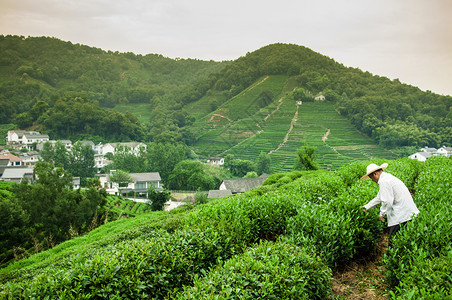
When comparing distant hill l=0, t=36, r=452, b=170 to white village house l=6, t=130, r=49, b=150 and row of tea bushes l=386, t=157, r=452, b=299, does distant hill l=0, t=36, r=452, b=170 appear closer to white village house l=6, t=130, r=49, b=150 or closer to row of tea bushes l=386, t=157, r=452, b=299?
white village house l=6, t=130, r=49, b=150

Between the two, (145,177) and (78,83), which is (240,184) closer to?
(145,177)

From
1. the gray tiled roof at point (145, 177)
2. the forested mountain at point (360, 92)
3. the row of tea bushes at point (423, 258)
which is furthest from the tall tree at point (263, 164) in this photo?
the row of tea bushes at point (423, 258)

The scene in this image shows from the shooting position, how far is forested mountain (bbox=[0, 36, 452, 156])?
77.8m

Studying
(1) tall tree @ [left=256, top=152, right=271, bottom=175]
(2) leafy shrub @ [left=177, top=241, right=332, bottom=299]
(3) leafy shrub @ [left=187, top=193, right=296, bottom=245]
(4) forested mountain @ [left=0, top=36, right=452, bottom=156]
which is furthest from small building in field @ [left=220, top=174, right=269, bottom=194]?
(2) leafy shrub @ [left=177, top=241, right=332, bottom=299]

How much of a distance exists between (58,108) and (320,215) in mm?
103767

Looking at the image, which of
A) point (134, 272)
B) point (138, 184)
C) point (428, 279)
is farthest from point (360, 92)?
point (134, 272)

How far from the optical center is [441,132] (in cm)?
7062

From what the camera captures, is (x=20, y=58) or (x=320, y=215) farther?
(x=20, y=58)

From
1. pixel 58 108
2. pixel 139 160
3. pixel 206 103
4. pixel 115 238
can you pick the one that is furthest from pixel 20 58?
pixel 115 238

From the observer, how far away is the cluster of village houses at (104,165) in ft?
166

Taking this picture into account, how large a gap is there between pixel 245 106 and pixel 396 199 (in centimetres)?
10128

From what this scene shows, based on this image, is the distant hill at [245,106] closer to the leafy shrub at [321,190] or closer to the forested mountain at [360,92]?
the forested mountain at [360,92]

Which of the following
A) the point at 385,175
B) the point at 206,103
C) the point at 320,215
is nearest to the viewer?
the point at 385,175

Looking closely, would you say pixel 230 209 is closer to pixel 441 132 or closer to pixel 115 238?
Answer: pixel 115 238
